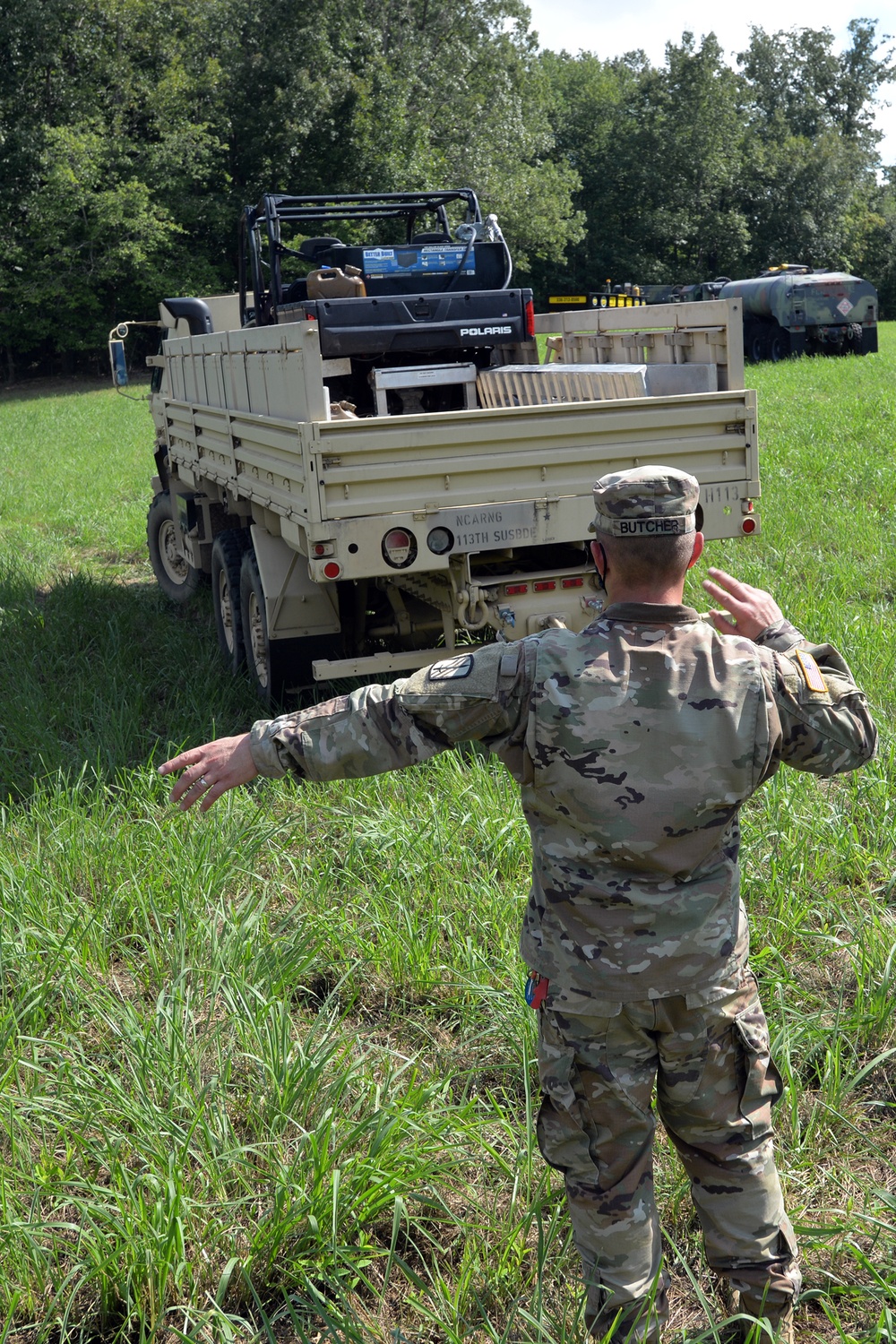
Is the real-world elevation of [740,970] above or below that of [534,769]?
below

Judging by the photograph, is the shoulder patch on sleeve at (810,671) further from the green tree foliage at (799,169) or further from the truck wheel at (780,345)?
the green tree foliage at (799,169)

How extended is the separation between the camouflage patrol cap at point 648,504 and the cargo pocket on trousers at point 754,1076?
87 centimetres

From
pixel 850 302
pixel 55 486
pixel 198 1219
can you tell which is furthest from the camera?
pixel 850 302

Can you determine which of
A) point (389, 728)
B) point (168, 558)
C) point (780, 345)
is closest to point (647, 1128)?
point (389, 728)

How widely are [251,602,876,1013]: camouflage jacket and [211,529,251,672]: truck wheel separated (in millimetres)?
→ 4471

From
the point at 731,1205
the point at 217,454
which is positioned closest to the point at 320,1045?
the point at 731,1205

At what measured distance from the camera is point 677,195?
164 feet

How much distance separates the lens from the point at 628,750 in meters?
2.08

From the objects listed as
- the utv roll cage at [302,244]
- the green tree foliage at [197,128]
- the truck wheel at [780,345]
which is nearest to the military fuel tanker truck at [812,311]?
the truck wheel at [780,345]

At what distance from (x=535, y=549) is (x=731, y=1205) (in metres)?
4.04

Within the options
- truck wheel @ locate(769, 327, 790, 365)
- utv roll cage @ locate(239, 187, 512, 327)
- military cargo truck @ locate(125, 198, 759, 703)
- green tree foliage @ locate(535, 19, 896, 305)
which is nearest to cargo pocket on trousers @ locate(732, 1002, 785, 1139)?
military cargo truck @ locate(125, 198, 759, 703)

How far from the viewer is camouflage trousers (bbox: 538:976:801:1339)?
7.11 feet

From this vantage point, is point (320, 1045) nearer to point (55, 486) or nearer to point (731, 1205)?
point (731, 1205)

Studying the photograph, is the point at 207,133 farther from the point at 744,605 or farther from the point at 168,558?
the point at 744,605
